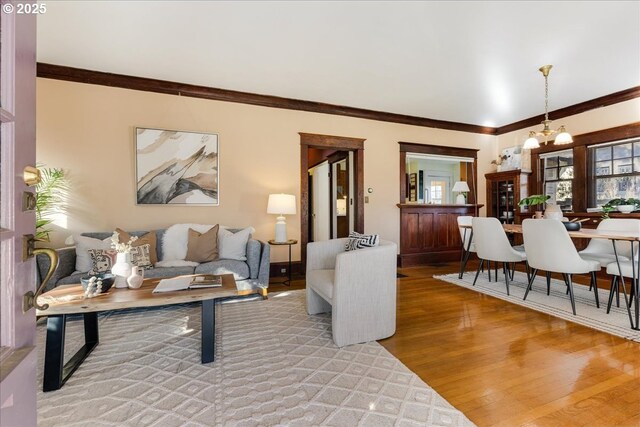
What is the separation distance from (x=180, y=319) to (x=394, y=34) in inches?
131

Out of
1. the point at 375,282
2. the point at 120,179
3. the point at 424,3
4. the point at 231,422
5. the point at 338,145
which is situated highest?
the point at 424,3

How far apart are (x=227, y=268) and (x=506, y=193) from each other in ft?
17.3

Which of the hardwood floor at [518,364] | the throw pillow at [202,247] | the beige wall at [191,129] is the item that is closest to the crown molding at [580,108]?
the beige wall at [191,129]

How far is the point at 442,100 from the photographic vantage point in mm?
4473

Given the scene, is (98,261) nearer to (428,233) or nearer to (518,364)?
(518,364)

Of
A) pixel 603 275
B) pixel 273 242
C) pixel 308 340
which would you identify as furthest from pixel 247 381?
pixel 603 275

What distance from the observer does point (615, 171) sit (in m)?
4.43

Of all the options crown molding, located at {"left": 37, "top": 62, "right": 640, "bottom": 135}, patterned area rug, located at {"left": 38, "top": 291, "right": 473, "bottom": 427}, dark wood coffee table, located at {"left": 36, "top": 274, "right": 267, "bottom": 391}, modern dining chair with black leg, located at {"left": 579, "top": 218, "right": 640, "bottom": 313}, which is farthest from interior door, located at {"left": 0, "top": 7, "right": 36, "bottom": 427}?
modern dining chair with black leg, located at {"left": 579, "top": 218, "right": 640, "bottom": 313}

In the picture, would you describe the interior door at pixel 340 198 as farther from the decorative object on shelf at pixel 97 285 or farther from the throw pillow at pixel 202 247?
the decorative object on shelf at pixel 97 285

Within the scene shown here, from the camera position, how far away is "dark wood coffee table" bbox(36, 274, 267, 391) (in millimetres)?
1707

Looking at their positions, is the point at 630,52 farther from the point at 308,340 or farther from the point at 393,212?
the point at 308,340

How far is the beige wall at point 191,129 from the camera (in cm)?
346

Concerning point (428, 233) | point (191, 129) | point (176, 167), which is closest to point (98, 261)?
point (176, 167)

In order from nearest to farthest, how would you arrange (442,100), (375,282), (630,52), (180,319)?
(375,282) → (180,319) → (630,52) → (442,100)
